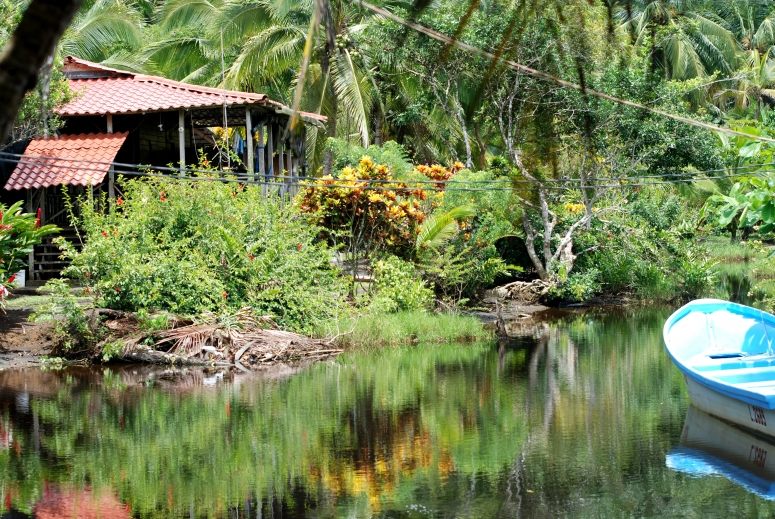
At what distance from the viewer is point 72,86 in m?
25.1

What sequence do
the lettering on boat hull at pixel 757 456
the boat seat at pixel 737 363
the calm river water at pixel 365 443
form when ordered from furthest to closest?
the boat seat at pixel 737 363 < the lettering on boat hull at pixel 757 456 < the calm river water at pixel 365 443

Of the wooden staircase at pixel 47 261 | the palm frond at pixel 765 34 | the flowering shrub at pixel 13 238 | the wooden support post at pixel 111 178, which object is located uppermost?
the palm frond at pixel 765 34

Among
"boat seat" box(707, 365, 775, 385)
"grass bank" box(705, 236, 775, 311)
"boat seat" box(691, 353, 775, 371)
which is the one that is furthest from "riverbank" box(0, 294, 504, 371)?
"grass bank" box(705, 236, 775, 311)

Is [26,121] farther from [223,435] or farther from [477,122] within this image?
[477,122]

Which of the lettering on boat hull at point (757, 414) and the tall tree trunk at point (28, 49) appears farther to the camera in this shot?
the lettering on boat hull at point (757, 414)

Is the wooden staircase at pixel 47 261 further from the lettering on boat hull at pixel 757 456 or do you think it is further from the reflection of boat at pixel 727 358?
the lettering on boat hull at pixel 757 456

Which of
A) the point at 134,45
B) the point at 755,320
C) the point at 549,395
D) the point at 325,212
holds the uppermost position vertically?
the point at 134,45

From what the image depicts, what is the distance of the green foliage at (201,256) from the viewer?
18.5 metres

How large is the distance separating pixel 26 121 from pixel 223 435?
39.9 ft

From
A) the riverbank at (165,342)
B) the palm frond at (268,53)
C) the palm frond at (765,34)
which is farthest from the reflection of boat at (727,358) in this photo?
the palm frond at (765,34)

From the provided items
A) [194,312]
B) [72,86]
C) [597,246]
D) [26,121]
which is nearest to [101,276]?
[194,312]

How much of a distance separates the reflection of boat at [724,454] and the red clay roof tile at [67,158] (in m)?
13.1

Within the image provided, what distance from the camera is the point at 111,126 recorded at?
23.4m

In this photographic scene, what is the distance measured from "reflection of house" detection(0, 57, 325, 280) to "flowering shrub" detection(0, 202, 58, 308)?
108 inches
